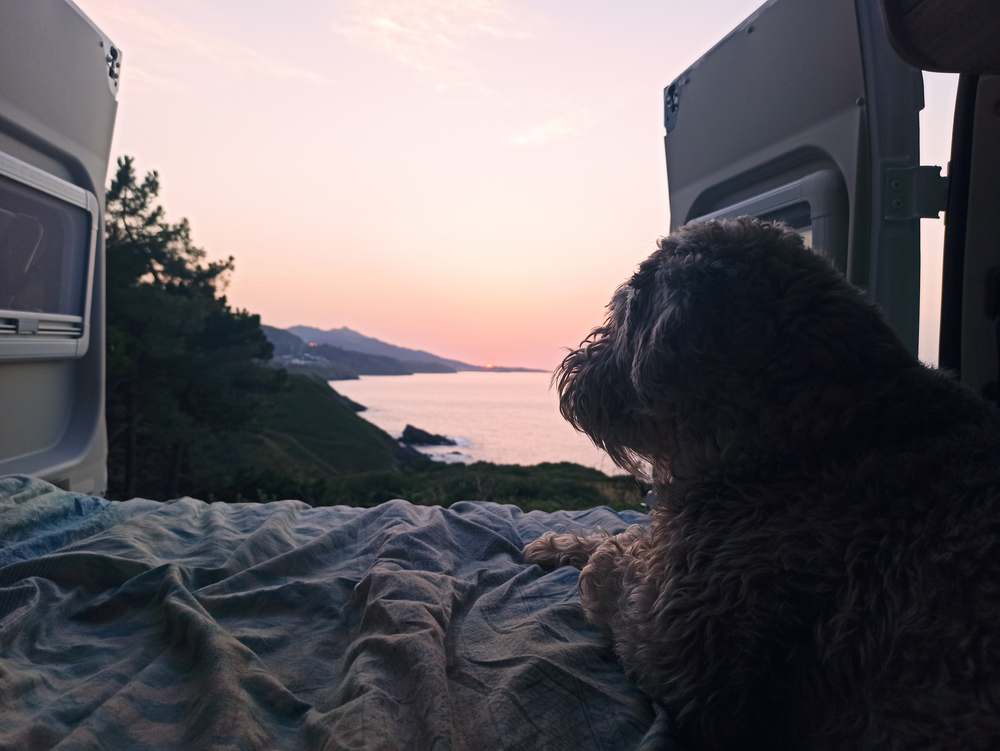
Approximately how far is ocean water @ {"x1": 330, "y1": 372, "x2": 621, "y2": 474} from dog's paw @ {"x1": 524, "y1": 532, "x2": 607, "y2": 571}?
576cm

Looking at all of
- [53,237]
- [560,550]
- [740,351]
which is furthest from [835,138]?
[53,237]

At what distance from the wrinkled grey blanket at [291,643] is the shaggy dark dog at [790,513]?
0.75ft

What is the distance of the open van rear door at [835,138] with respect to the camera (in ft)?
8.45

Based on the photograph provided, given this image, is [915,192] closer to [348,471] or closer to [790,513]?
[790,513]

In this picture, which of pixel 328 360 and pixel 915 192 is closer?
pixel 915 192

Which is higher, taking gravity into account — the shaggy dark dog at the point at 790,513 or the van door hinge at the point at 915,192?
the van door hinge at the point at 915,192

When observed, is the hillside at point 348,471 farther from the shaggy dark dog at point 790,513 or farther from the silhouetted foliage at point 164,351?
the shaggy dark dog at point 790,513

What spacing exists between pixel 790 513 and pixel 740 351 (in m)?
0.48

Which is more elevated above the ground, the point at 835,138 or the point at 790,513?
the point at 835,138

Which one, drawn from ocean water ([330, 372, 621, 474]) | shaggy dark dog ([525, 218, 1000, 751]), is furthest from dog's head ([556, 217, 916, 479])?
ocean water ([330, 372, 621, 474])

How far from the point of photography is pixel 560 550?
2572mm

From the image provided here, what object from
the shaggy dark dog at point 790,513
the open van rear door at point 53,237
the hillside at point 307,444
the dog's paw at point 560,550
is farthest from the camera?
the hillside at point 307,444

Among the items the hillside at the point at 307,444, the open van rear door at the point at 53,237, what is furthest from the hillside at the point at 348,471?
the open van rear door at the point at 53,237

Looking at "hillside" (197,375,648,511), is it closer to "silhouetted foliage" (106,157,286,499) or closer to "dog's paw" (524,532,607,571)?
"dog's paw" (524,532,607,571)
